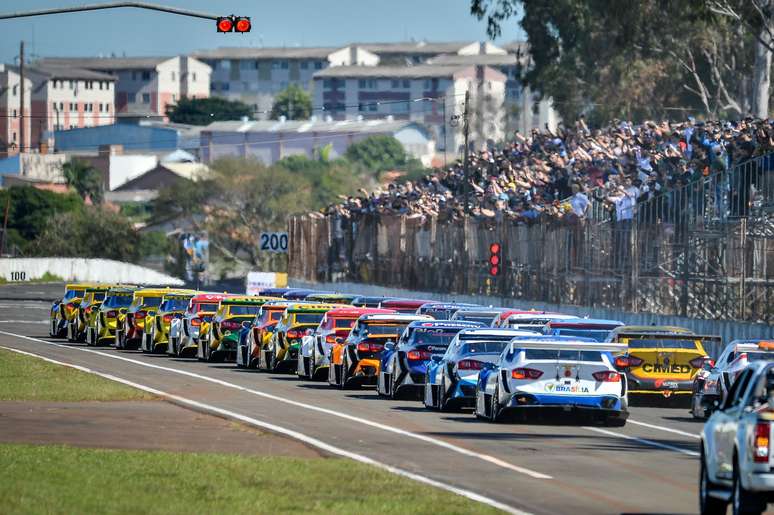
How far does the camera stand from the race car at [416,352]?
95.9ft

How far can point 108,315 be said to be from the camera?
157 feet

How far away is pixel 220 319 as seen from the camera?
134 ft

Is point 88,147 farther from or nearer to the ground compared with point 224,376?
farther from the ground

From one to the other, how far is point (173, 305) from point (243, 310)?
A: 12.8ft

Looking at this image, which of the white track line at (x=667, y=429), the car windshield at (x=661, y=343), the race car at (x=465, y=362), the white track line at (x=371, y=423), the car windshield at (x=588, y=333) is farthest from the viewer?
the car windshield at (x=588, y=333)

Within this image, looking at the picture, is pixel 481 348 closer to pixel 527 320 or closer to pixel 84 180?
pixel 527 320

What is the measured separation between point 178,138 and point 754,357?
16527 cm

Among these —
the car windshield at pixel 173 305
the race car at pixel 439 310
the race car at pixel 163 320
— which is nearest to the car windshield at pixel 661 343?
the race car at pixel 439 310

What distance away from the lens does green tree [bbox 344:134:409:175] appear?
184 m

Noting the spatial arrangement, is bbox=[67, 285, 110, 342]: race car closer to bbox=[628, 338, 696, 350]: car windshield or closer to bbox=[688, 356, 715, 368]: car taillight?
bbox=[628, 338, 696, 350]: car windshield

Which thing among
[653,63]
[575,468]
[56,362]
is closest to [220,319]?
[56,362]

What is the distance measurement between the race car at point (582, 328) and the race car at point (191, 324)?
39.7 ft

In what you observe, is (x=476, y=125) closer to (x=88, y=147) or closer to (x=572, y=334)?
(x=88, y=147)

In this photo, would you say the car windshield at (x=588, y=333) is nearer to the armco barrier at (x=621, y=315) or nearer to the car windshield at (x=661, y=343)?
the car windshield at (x=661, y=343)
